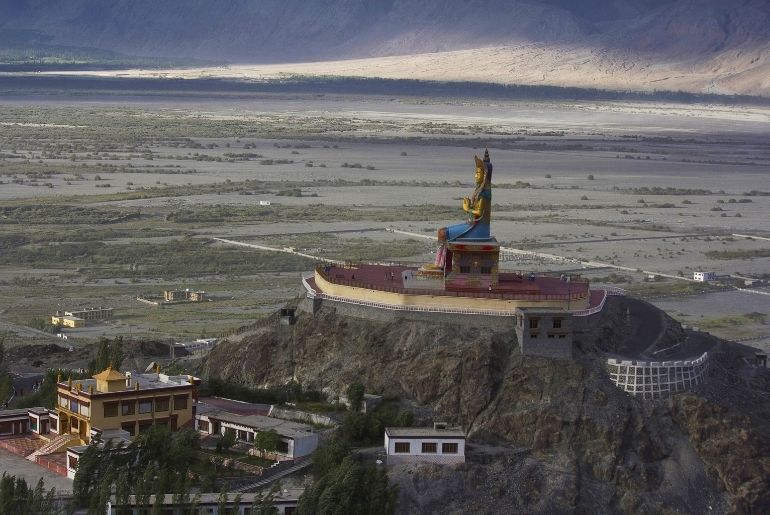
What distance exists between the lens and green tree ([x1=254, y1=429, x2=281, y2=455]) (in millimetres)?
38594

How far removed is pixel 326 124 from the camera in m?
164

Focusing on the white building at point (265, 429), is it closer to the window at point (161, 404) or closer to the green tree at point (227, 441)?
the green tree at point (227, 441)

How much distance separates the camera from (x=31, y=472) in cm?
3828

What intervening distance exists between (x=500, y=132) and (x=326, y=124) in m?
16.0

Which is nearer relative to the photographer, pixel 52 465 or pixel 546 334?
pixel 52 465

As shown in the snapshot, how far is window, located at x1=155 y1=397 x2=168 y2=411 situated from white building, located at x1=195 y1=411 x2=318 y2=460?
862 mm

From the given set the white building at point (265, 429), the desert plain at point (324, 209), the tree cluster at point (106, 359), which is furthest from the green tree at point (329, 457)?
the desert plain at point (324, 209)

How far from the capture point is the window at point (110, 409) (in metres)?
39.7

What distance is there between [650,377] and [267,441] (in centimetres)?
814

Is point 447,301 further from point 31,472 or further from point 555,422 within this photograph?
point 31,472

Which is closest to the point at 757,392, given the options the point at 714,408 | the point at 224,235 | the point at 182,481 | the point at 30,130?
the point at 714,408

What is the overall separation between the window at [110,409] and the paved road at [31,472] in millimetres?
1797

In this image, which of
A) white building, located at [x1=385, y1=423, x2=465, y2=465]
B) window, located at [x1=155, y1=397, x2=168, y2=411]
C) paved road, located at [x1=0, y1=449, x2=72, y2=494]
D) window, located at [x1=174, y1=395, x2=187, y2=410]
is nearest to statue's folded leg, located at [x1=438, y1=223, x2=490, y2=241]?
white building, located at [x1=385, y1=423, x2=465, y2=465]

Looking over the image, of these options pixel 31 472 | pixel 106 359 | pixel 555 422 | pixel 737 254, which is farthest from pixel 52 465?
pixel 737 254
